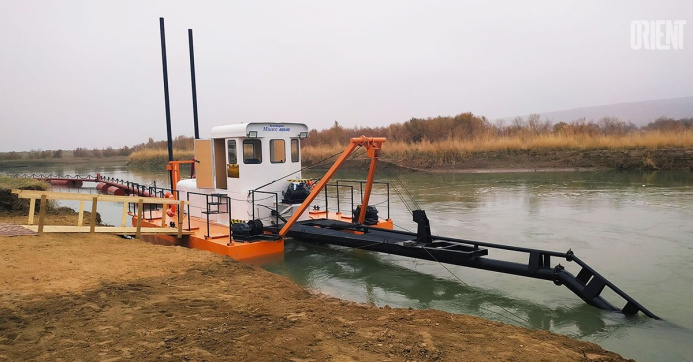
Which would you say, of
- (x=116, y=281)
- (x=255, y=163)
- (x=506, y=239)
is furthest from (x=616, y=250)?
(x=116, y=281)

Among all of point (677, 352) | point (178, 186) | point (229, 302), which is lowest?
point (677, 352)

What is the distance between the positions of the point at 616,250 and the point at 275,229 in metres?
7.46

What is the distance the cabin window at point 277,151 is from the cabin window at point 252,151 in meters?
0.31

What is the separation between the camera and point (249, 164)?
11.8 meters

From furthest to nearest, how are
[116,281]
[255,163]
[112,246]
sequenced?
[255,163], [112,246], [116,281]

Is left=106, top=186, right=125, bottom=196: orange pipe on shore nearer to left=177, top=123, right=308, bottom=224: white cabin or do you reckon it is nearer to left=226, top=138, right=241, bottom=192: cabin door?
left=177, top=123, right=308, bottom=224: white cabin

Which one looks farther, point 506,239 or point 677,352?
point 506,239

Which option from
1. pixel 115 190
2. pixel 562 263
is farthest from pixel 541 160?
pixel 115 190

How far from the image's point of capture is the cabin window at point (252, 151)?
11773 millimetres

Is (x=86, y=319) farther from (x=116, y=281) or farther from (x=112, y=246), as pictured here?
(x=112, y=246)

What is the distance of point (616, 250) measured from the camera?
1120cm

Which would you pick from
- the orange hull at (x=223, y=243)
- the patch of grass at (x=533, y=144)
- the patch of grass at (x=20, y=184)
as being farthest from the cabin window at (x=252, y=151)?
the patch of grass at (x=533, y=144)

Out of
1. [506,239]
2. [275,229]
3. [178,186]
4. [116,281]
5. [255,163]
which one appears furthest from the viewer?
[178,186]

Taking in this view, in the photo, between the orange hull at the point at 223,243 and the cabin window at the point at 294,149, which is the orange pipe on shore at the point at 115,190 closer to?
the orange hull at the point at 223,243
